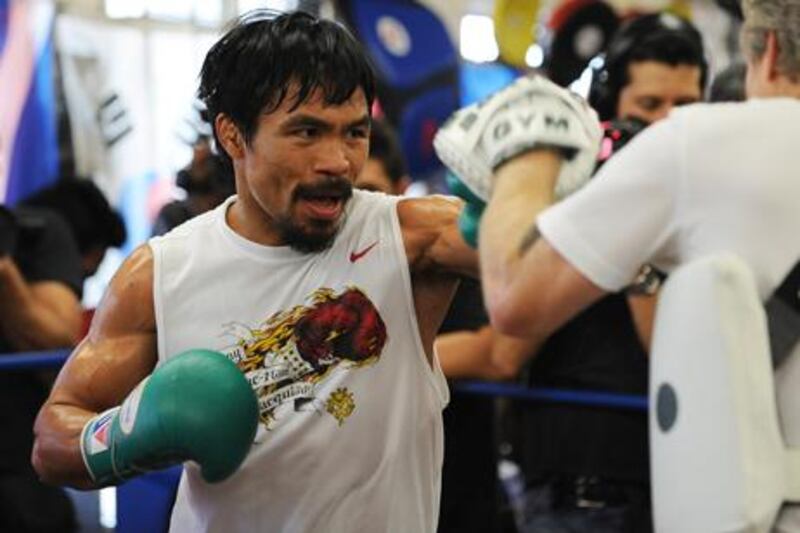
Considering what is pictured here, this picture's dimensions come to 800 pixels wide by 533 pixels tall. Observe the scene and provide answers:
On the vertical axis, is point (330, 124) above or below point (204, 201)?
above

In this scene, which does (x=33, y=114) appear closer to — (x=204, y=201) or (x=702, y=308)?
(x=204, y=201)

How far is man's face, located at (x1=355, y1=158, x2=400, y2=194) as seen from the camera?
342 cm

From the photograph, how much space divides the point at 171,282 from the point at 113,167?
4.06 m

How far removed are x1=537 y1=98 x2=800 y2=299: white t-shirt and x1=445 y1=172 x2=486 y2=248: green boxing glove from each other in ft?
0.57

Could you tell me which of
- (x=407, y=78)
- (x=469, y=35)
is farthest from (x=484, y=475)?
(x=469, y=35)

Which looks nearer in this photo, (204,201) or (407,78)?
(204,201)

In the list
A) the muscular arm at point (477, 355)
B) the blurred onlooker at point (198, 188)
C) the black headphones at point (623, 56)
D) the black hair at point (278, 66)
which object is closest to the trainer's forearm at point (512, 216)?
the black hair at point (278, 66)

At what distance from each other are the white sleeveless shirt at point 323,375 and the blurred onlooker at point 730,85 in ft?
3.51

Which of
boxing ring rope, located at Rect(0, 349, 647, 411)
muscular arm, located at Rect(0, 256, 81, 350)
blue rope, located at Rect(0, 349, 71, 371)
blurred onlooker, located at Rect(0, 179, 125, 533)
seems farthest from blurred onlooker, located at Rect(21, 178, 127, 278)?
blue rope, located at Rect(0, 349, 71, 371)

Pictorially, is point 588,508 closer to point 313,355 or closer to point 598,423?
point 598,423

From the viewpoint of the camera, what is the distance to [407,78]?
564 cm

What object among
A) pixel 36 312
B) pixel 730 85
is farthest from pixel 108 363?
pixel 730 85

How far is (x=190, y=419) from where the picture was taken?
6.47 feet

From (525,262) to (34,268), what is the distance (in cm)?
215
